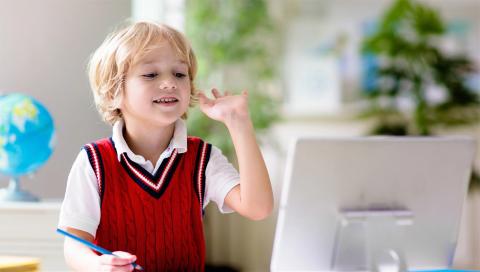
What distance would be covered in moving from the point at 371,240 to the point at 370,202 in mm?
87

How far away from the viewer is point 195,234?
1404mm

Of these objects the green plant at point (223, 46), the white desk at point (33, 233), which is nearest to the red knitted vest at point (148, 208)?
the white desk at point (33, 233)

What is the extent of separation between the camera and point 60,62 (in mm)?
2090

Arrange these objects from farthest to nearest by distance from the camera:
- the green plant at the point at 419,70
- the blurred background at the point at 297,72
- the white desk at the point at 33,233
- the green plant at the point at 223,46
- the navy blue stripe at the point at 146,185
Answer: the green plant at the point at 419,70
the green plant at the point at 223,46
the blurred background at the point at 297,72
the white desk at the point at 33,233
the navy blue stripe at the point at 146,185

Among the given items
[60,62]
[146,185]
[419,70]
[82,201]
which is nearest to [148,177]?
[146,185]

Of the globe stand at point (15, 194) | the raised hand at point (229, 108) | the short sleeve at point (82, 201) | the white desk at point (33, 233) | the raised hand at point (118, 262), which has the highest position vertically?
the raised hand at point (229, 108)

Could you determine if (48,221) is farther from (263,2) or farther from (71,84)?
(263,2)

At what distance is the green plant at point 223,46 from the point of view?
3.69 metres


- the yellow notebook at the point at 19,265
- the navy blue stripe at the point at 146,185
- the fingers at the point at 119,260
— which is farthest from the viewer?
the navy blue stripe at the point at 146,185

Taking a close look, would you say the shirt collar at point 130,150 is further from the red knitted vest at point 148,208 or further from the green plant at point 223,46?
the green plant at point 223,46

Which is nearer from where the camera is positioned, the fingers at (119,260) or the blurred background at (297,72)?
the fingers at (119,260)

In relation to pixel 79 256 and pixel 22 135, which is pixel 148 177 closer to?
pixel 79 256

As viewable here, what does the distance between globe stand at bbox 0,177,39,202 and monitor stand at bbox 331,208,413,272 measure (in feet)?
3.45

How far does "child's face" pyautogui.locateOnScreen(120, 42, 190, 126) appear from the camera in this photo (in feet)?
4.25
